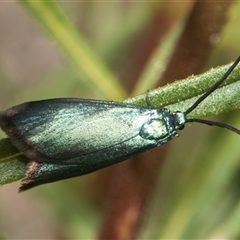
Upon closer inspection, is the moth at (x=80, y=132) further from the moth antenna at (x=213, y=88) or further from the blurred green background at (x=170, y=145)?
the blurred green background at (x=170, y=145)

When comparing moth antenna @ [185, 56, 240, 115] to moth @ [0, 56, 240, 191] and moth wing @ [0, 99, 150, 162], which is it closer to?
moth @ [0, 56, 240, 191]

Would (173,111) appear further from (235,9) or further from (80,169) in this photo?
(235,9)

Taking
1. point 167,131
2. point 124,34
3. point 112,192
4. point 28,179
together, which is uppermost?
point 124,34

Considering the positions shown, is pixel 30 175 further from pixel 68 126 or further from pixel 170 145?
pixel 170 145

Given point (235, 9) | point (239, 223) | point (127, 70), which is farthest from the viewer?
point (127, 70)

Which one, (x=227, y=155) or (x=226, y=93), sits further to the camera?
(x=227, y=155)

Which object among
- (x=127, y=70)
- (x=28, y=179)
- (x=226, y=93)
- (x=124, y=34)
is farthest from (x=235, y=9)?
(x=127, y=70)
